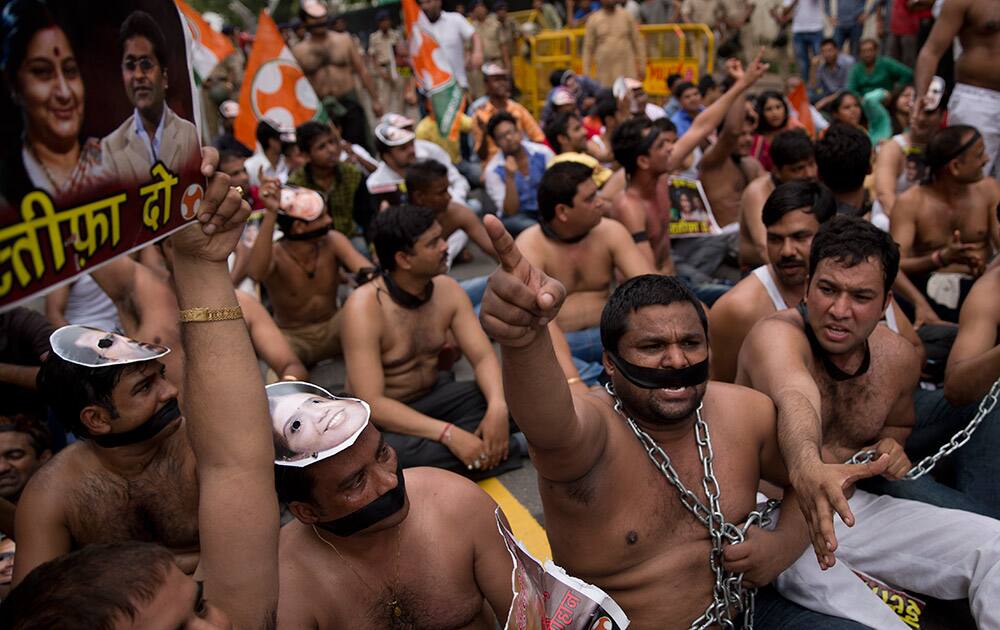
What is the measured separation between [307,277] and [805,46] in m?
10.1

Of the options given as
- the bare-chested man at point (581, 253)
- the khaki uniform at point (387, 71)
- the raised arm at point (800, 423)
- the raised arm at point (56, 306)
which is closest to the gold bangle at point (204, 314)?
the raised arm at point (800, 423)

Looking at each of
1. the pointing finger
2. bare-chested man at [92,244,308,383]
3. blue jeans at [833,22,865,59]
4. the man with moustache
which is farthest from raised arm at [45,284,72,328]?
blue jeans at [833,22,865,59]

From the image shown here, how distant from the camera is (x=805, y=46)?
Result: 1259 cm

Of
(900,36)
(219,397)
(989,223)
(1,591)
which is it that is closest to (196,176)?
(219,397)

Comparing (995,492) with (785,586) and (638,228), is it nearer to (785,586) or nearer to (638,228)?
(785,586)

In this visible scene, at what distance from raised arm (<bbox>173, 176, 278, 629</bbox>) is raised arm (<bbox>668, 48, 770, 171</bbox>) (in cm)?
437

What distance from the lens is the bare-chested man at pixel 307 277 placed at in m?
5.49

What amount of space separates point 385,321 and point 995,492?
9.67ft

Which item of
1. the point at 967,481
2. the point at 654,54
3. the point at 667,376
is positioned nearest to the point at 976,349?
the point at 967,481

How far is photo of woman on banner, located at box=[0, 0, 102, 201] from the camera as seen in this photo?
3.51 feet

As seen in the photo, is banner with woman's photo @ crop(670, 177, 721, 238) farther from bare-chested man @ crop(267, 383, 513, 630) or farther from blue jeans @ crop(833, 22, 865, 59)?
blue jeans @ crop(833, 22, 865, 59)

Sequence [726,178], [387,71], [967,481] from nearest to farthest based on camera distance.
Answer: [967,481] < [726,178] < [387,71]

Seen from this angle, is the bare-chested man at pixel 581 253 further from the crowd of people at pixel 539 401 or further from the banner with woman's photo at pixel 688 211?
the banner with woman's photo at pixel 688 211

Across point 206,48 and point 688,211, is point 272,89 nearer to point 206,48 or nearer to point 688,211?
point 206,48
